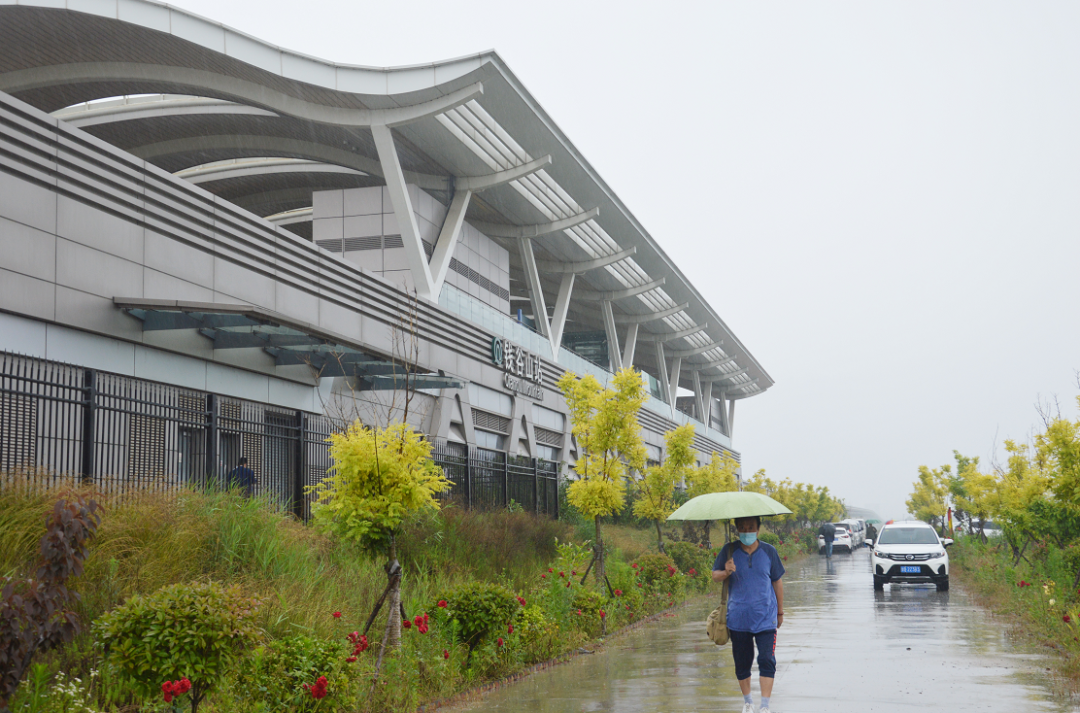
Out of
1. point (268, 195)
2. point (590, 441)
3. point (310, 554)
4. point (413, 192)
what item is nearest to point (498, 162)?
point (413, 192)

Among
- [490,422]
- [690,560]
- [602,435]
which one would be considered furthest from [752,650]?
[490,422]

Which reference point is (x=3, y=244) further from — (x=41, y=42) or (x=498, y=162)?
(x=498, y=162)

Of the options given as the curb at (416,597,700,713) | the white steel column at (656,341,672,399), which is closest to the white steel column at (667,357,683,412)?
the white steel column at (656,341,672,399)

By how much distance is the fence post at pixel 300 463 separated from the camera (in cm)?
1595

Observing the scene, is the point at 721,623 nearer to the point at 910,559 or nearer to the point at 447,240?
the point at 910,559

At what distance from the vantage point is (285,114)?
24.1 meters

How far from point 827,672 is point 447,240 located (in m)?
20.2

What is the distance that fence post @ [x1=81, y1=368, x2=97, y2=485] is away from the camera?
37.7 feet

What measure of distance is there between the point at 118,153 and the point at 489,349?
52.3ft

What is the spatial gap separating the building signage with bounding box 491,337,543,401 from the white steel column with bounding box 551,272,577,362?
2231 millimetres

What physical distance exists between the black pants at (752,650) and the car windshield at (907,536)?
17.2 metres

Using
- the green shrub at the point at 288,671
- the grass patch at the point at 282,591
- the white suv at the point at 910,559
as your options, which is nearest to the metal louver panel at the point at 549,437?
the white suv at the point at 910,559

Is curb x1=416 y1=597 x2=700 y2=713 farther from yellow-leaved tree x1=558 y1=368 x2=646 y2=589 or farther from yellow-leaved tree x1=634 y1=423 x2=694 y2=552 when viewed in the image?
yellow-leaved tree x1=634 y1=423 x2=694 y2=552

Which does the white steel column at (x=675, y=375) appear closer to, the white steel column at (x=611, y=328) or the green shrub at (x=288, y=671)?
the white steel column at (x=611, y=328)
